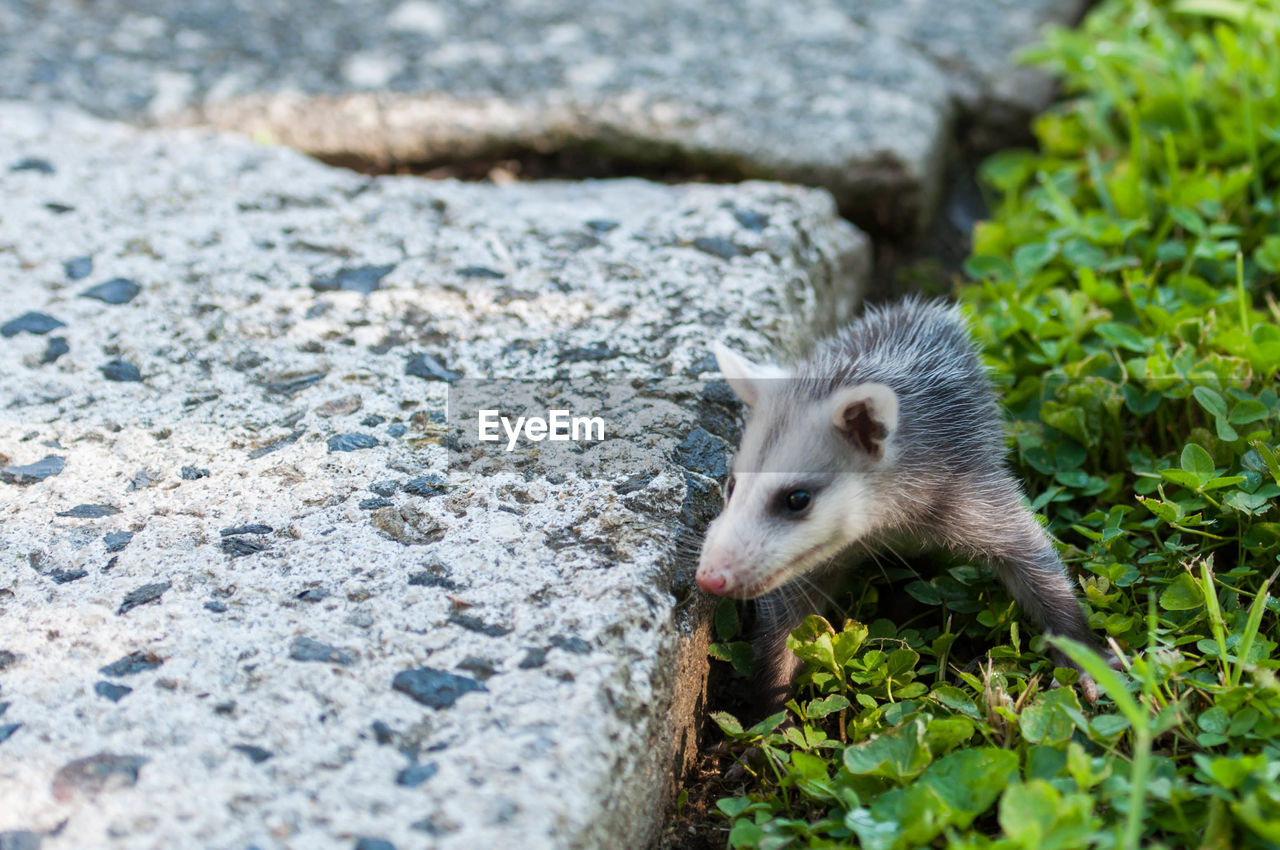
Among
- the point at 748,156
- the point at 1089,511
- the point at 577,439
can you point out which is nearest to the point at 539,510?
the point at 577,439

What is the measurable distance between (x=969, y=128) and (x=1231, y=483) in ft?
8.24

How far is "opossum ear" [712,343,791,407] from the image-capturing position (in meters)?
2.51

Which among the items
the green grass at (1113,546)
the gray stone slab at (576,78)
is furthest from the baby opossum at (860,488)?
the gray stone slab at (576,78)

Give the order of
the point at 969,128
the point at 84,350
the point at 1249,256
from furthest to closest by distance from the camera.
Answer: the point at 969,128
the point at 1249,256
the point at 84,350

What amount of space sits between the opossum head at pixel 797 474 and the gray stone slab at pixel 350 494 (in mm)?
115

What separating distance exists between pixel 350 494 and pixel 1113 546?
1763 mm

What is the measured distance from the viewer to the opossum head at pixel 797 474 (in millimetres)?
2281

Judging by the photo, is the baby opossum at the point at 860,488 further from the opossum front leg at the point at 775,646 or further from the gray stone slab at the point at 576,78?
the gray stone slab at the point at 576,78

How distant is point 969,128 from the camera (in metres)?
4.46

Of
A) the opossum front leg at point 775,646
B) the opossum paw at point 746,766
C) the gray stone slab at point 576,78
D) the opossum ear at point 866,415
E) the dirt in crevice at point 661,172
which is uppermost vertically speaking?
the gray stone slab at point 576,78

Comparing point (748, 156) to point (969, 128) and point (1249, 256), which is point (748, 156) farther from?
point (1249, 256)

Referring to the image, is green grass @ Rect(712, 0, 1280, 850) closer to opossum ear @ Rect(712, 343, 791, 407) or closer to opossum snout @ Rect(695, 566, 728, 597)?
opossum snout @ Rect(695, 566, 728, 597)

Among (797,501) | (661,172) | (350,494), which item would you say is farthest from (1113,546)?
(661,172)

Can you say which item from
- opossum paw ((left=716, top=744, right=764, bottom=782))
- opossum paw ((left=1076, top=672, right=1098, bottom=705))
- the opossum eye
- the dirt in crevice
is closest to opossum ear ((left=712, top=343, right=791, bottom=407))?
the opossum eye
